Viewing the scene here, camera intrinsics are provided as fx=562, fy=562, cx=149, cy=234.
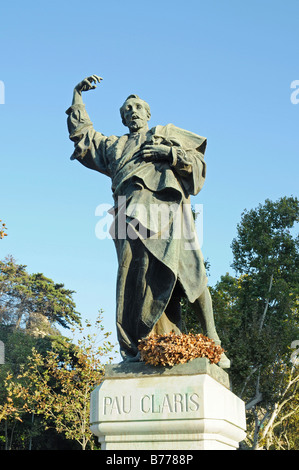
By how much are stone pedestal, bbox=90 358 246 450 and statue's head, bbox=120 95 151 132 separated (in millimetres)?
2874

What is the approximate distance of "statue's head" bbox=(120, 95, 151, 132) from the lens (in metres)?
6.68

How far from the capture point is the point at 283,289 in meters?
25.8

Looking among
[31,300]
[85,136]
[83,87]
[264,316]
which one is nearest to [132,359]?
[85,136]

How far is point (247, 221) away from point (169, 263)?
23340 millimetres

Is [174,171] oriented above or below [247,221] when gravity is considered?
below

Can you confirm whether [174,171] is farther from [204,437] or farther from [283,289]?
[283,289]

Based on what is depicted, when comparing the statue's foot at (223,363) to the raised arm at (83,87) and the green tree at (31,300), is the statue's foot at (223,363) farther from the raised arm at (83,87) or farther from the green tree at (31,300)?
the green tree at (31,300)

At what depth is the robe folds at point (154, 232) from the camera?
573 centimetres

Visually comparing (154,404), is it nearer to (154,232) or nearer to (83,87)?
(154,232)

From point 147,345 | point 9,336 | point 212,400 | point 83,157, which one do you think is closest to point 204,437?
point 212,400

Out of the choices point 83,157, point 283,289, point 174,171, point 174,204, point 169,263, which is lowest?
point 169,263

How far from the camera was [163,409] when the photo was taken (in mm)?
4883

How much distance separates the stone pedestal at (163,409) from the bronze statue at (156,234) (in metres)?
0.43

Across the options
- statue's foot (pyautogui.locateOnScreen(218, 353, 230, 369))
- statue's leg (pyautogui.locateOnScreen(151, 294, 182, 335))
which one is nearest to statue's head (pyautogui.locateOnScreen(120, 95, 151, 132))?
statue's leg (pyautogui.locateOnScreen(151, 294, 182, 335))
